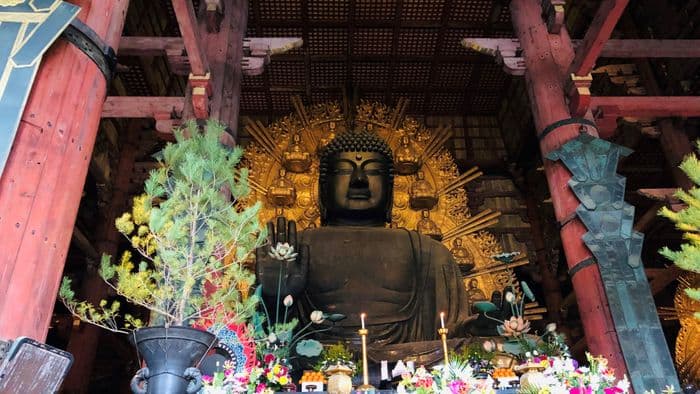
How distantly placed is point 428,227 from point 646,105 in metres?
2.80

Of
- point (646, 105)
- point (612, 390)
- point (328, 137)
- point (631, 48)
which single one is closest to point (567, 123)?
point (646, 105)

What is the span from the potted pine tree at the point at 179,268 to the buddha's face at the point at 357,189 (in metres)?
3.17

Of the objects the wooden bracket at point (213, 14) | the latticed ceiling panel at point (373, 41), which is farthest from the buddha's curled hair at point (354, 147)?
the latticed ceiling panel at point (373, 41)

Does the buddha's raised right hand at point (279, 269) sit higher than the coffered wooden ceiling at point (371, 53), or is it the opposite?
the coffered wooden ceiling at point (371, 53)

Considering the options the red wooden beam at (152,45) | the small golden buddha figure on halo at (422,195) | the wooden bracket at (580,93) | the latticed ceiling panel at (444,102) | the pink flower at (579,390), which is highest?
the latticed ceiling panel at (444,102)

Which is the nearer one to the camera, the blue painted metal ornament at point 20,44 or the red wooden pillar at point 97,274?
the blue painted metal ornament at point 20,44

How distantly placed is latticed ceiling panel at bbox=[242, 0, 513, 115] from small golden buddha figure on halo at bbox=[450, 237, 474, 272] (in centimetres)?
277

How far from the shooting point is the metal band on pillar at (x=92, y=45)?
2.65m

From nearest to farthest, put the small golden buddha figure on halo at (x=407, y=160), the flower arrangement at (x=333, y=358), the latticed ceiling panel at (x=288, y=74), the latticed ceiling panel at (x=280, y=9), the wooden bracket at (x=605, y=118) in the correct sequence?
the flower arrangement at (x=333, y=358)
the wooden bracket at (x=605, y=118)
the small golden buddha figure on halo at (x=407, y=160)
the latticed ceiling panel at (x=280, y=9)
the latticed ceiling panel at (x=288, y=74)

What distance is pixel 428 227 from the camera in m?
6.93

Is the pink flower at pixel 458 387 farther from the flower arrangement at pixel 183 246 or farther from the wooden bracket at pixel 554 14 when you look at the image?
the wooden bracket at pixel 554 14

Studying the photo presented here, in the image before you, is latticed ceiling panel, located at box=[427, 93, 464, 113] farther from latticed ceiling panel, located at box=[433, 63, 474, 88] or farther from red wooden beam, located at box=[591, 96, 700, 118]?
red wooden beam, located at box=[591, 96, 700, 118]

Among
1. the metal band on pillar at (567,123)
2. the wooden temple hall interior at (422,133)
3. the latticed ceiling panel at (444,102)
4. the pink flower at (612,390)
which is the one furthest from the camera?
the latticed ceiling panel at (444,102)

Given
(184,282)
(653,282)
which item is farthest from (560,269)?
(184,282)
